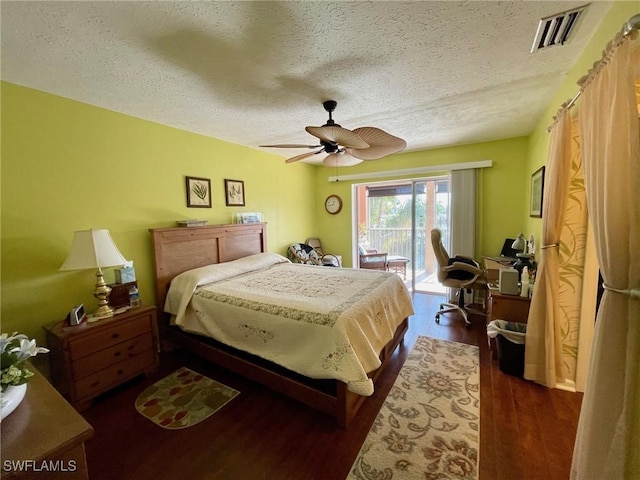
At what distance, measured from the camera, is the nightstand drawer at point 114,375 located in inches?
74.7

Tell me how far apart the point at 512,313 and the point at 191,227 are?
3442 millimetres

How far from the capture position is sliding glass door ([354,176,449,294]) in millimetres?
4398

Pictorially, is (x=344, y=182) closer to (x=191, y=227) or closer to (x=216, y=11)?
(x=191, y=227)

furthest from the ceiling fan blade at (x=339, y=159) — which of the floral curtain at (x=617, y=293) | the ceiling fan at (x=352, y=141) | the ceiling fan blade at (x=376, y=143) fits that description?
the floral curtain at (x=617, y=293)

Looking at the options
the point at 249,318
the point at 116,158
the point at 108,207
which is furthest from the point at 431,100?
the point at 108,207

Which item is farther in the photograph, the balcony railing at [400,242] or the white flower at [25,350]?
the balcony railing at [400,242]

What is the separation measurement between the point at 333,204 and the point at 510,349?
3.64 m

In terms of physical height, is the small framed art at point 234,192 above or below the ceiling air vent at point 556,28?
below

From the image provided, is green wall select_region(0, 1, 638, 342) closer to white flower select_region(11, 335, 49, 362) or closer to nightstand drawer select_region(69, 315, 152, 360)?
nightstand drawer select_region(69, 315, 152, 360)

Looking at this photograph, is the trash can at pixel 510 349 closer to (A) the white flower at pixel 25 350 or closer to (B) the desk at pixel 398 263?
(B) the desk at pixel 398 263

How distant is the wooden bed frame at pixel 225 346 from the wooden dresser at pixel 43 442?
3.90 feet

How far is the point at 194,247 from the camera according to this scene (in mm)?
2996

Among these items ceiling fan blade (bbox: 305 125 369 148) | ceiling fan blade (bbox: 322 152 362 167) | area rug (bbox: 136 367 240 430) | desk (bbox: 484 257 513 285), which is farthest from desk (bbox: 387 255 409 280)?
area rug (bbox: 136 367 240 430)

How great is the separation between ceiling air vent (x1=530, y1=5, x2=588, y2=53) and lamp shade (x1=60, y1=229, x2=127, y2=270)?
10.5ft
